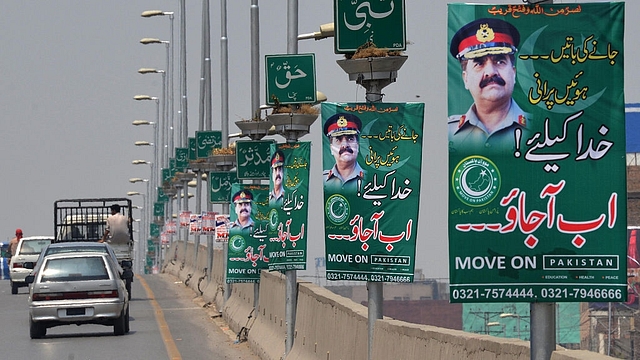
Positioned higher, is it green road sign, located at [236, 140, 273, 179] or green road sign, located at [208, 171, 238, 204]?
green road sign, located at [236, 140, 273, 179]

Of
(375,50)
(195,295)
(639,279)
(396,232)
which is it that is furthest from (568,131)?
(639,279)

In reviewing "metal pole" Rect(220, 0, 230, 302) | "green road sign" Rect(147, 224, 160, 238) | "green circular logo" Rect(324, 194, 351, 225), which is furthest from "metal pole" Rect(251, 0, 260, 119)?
"green road sign" Rect(147, 224, 160, 238)

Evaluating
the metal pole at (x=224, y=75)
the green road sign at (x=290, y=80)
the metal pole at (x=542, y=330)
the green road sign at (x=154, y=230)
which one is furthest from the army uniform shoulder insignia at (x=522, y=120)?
the green road sign at (x=154, y=230)

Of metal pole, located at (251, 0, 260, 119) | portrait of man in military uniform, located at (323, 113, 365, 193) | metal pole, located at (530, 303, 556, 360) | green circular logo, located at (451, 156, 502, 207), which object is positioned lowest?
metal pole, located at (530, 303, 556, 360)

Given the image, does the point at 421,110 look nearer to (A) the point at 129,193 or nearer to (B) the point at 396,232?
(B) the point at 396,232

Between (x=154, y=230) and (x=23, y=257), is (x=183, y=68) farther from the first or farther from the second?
(x=154, y=230)

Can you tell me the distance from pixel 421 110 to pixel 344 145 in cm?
81

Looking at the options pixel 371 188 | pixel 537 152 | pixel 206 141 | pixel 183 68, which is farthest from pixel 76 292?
pixel 183 68

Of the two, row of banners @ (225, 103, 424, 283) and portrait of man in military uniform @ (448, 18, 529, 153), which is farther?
row of banners @ (225, 103, 424, 283)

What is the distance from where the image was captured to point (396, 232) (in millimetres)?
Result: 12195

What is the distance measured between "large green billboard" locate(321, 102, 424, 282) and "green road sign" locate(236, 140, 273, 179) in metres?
12.4

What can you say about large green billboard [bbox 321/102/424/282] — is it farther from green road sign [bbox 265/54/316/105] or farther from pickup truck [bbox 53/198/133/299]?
pickup truck [bbox 53/198/133/299]

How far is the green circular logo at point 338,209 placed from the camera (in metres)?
12.4

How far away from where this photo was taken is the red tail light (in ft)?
80.7
